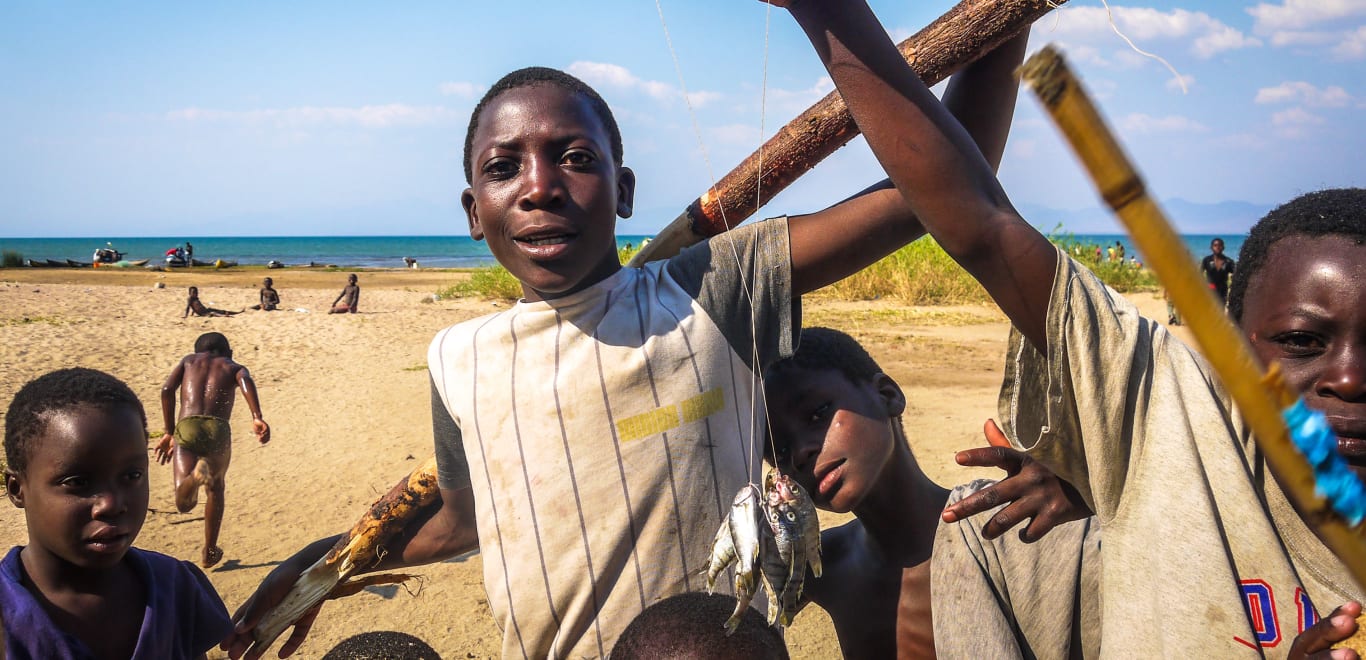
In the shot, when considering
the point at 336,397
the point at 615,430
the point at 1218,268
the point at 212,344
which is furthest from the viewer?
the point at 1218,268

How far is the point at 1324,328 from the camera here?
133 cm

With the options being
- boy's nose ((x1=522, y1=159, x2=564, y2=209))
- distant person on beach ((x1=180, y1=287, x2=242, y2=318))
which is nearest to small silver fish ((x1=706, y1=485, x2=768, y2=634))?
boy's nose ((x1=522, y1=159, x2=564, y2=209))

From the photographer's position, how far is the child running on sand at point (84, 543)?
225cm

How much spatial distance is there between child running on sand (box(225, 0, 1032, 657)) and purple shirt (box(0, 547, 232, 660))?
1.07 metres

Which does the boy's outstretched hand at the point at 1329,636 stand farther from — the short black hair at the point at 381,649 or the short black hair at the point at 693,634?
the short black hair at the point at 381,649

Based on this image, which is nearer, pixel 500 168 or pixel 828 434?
pixel 500 168

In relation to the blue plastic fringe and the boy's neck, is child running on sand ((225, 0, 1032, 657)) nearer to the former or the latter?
the boy's neck

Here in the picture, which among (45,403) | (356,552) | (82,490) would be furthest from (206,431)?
(356,552)

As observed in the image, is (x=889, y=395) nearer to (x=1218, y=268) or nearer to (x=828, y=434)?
(x=828, y=434)

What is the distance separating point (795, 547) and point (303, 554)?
61.8 inches

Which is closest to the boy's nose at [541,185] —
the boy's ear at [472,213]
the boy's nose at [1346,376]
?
the boy's ear at [472,213]

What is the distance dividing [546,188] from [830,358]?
85 cm

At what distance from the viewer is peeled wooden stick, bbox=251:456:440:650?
2318 millimetres

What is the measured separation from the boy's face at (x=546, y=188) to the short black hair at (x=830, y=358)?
599mm
